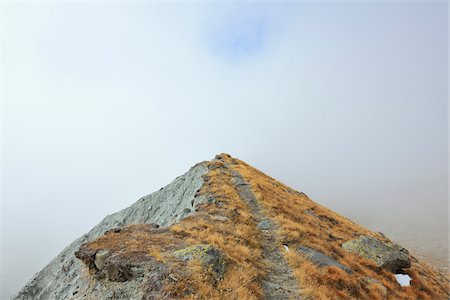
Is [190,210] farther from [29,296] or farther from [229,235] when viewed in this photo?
[29,296]

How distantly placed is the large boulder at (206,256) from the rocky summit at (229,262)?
0.16ft

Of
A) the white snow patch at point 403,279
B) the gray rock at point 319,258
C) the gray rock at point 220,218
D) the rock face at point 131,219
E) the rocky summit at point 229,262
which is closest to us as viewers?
the rocky summit at point 229,262

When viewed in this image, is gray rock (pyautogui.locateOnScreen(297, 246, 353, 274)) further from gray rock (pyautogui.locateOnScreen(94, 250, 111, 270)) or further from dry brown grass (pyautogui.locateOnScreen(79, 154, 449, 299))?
gray rock (pyautogui.locateOnScreen(94, 250, 111, 270))

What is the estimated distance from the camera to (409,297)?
19969 millimetres

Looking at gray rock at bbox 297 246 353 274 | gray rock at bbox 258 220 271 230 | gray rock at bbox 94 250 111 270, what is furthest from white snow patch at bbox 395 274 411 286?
gray rock at bbox 94 250 111 270

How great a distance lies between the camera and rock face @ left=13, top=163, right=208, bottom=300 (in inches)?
998

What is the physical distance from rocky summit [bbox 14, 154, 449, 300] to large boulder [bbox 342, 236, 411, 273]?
80 mm

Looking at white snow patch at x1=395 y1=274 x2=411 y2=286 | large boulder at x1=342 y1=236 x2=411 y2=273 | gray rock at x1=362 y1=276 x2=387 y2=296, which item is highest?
large boulder at x1=342 y1=236 x2=411 y2=273

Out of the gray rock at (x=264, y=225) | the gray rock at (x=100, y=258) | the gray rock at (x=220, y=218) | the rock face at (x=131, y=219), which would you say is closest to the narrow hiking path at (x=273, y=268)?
the gray rock at (x=264, y=225)

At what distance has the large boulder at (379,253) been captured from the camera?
23125 mm

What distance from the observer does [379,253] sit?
78.1 feet

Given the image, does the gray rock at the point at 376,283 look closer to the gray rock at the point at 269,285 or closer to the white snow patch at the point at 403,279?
the white snow patch at the point at 403,279

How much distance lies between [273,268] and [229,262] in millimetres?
3262

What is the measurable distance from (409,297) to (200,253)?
1590 cm
